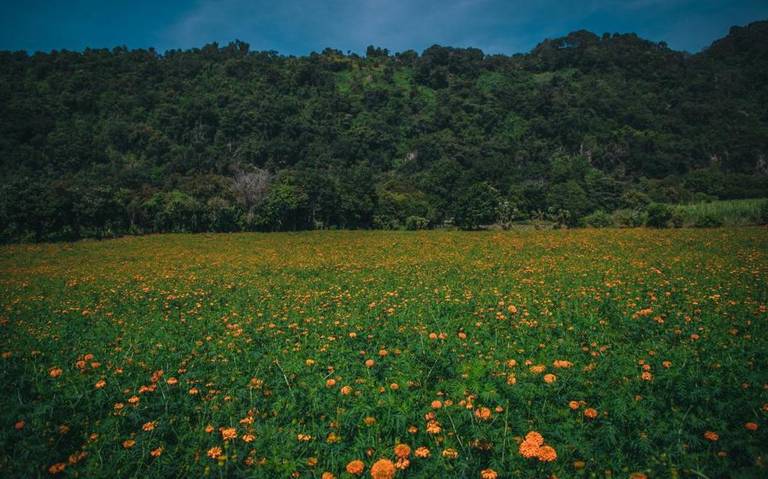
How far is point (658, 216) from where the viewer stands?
1451 inches

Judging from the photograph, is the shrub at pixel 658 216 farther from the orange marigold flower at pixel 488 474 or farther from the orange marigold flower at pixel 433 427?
the orange marigold flower at pixel 488 474

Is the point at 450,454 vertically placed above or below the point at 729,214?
below

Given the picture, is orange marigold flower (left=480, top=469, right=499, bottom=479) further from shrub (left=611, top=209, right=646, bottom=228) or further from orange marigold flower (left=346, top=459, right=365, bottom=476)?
shrub (left=611, top=209, right=646, bottom=228)

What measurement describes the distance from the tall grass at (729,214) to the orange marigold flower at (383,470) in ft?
135

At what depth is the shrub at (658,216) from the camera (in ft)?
120

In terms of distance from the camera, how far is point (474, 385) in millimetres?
4406

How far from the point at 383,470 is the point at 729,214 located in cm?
4375

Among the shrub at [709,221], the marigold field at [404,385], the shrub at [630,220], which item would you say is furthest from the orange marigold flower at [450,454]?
the shrub at [630,220]

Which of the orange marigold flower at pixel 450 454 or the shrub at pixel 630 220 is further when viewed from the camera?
the shrub at pixel 630 220

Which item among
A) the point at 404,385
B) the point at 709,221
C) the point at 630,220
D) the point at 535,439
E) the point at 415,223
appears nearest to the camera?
the point at 535,439

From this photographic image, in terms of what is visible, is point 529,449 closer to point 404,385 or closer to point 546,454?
point 546,454

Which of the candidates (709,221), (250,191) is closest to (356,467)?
(709,221)

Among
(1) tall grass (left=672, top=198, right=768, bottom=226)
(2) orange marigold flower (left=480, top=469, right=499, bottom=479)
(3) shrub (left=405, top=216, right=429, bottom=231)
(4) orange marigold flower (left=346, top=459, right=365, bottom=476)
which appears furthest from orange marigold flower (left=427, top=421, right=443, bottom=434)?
(3) shrub (left=405, top=216, right=429, bottom=231)

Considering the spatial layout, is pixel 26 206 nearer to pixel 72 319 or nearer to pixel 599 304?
pixel 72 319
